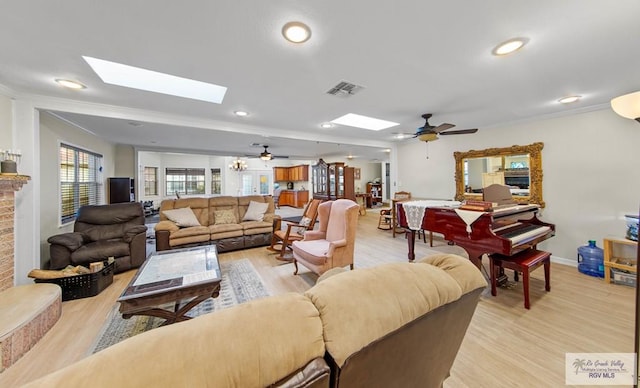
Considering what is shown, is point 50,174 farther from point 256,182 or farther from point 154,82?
point 256,182

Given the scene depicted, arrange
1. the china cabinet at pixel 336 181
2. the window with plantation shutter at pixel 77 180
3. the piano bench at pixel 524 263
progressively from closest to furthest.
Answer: the piano bench at pixel 524 263 → the window with plantation shutter at pixel 77 180 → the china cabinet at pixel 336 181

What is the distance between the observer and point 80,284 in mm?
2574

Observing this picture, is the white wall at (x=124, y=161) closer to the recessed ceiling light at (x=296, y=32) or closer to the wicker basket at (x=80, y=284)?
the wicker basket at (x=80, y=284)

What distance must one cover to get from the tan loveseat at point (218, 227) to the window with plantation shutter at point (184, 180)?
6.20m

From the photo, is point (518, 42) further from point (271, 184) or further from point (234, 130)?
point (271, 184)

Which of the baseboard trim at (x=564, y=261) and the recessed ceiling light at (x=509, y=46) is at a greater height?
the recessed ceiling light at (x=509, y=46)

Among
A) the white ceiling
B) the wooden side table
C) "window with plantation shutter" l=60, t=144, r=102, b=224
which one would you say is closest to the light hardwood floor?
the wooden side table

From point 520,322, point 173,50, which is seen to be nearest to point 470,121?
point 520,322

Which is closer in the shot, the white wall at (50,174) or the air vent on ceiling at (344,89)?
the air vent on ceiling at (344,89)

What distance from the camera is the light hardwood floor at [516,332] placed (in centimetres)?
158

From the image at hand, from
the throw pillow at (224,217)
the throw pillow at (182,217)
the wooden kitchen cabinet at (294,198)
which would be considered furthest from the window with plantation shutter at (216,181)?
the throw pillow at (182,217)

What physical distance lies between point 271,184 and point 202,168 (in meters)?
3.13

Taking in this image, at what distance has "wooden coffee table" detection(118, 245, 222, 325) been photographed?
5.69 feet

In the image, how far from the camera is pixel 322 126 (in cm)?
431
